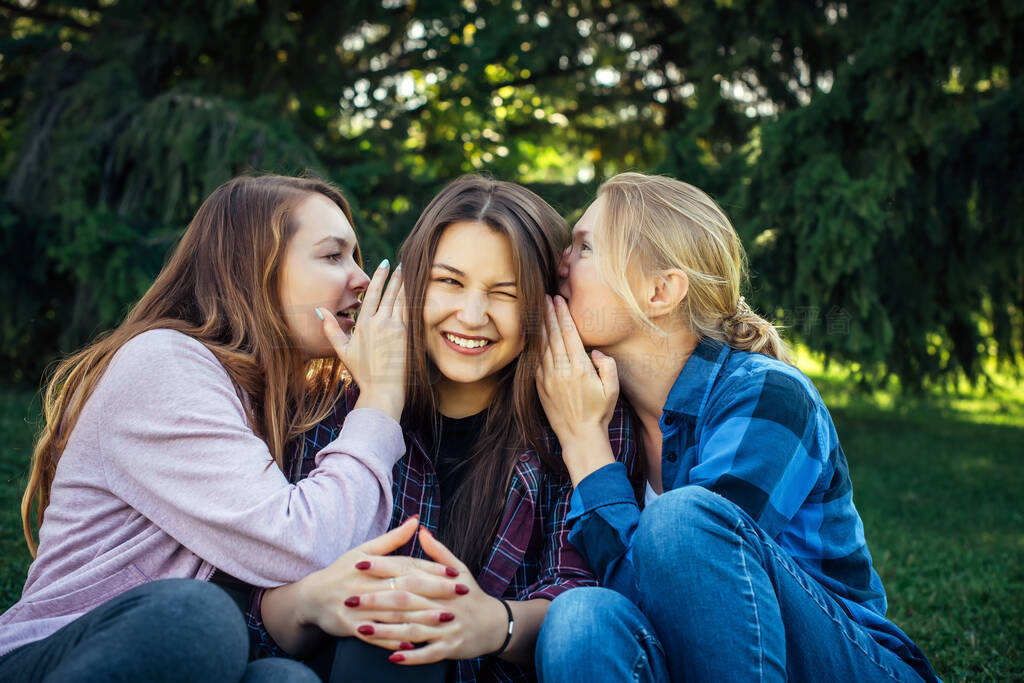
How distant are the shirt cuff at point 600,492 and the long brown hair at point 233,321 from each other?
0.78 meters

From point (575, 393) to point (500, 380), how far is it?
12.3 inches

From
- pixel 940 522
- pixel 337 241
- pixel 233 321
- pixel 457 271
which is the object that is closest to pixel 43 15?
pixel 337 241

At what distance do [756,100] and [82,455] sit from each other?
6119mm

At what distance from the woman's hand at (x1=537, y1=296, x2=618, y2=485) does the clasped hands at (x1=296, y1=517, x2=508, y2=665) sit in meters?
0.56

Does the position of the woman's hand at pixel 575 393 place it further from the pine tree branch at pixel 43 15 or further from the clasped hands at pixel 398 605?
the pine tree branch at pixel 43 15

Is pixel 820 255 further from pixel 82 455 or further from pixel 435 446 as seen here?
pixel 82 455

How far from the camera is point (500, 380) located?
2.64 meters

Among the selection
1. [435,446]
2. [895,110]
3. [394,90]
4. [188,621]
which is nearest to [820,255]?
[895,110]

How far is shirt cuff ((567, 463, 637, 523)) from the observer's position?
2154 millimetres

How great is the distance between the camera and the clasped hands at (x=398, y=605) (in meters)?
1.77

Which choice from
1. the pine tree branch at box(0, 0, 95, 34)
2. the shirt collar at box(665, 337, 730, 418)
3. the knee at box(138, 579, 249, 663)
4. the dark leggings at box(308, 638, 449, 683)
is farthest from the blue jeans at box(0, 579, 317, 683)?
the pine tree branch at box(0, 0, 95, 34)

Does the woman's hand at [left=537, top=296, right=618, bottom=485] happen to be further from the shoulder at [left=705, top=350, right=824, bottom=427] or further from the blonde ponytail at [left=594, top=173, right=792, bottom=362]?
the shoulder at [left=705, top=350, right=824, bottom=427]

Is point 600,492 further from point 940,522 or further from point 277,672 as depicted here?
point 940,522

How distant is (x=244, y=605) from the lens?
6.39ft
